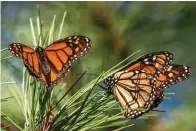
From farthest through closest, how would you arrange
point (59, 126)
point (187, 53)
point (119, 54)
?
point (187, 53) < point (119, 54) < point (59, 126)

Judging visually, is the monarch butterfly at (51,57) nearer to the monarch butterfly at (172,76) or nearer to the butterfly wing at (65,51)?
the butterfly wing at (65,51)

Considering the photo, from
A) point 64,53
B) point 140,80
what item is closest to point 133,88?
point 140,80

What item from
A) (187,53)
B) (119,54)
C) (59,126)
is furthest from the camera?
(187,53)

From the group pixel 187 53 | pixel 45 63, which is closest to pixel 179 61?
pixel 187 53

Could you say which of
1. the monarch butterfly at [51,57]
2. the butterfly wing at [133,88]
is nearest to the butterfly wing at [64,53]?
the monarch butterfly at [51,57]

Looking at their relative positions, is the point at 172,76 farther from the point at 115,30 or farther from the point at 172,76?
the point at 115,30

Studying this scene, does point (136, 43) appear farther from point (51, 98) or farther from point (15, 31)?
point (51, 98)

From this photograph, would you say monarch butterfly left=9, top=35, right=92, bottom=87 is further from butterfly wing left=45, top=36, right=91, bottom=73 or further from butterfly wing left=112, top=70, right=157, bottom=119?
butterfly wing left=112, top=70, right=157, bottom=119
